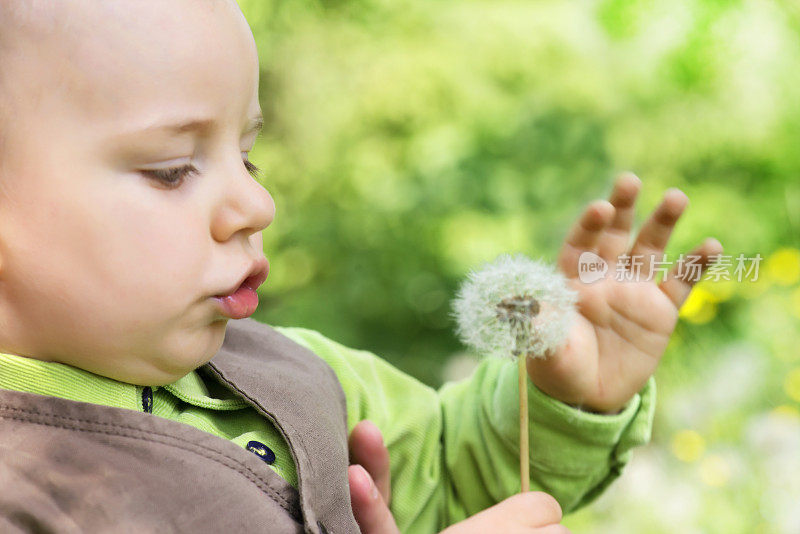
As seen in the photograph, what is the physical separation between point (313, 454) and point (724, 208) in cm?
226

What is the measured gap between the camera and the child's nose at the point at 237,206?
0.81 meters

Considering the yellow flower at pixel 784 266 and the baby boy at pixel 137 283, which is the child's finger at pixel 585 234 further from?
the yellow flower at pixel 784 266

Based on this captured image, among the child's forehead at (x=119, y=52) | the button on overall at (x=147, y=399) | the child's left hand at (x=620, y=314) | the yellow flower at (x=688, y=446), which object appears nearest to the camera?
the child's forehead at (x=119, y=52)

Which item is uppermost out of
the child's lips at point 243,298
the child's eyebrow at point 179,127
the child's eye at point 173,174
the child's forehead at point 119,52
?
the child's forehead at point 119,52

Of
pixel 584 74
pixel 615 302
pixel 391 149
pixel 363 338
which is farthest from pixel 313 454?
pixel 584 74

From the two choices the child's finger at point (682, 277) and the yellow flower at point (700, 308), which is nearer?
the child's finger at point (682, 277)

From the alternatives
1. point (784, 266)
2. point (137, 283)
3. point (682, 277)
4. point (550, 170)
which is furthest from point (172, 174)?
point (784, 266)

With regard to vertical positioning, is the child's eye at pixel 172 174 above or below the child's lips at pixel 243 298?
above

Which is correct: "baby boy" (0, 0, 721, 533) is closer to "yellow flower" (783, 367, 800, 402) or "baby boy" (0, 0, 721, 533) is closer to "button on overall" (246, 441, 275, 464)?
"button on overall" (246, 441, 275, 464)

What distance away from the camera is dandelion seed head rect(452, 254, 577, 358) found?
3.23ft

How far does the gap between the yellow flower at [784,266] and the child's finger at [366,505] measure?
2.14 metres

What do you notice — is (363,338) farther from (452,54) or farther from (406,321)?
(452,54)

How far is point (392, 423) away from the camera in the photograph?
47.1 inches

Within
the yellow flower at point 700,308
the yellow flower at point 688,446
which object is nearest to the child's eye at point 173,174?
the yellow flower at point 688,446
